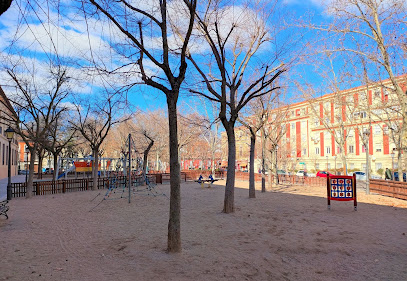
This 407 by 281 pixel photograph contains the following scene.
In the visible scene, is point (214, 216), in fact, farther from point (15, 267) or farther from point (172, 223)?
point (15, 267)

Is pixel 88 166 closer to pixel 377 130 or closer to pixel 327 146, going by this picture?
pixel 327 146

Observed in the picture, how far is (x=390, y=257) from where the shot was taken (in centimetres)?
581

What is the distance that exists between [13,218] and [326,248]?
10354mm

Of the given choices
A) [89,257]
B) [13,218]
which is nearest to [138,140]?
A: [13,218]

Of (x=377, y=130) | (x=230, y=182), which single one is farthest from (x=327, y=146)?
(x=230, y=182)

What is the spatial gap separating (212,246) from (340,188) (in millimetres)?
7766

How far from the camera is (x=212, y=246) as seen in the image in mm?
6500

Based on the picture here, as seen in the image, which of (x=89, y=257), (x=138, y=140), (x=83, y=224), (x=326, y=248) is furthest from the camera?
(x=138, y=140)

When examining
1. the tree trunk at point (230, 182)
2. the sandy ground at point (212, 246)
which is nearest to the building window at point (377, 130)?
the sandy ground at point (212, 246)

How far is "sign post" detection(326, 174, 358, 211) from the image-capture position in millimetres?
11828

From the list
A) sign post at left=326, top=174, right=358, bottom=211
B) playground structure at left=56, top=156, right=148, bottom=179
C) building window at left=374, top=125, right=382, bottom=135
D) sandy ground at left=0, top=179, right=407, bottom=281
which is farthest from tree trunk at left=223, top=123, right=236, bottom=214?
building window at left=374, top=125, right=382, bottom=135

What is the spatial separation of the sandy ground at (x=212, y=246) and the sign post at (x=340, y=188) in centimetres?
89

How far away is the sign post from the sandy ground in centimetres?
89

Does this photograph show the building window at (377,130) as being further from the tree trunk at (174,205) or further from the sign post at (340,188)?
the tree trunk at (174,205)
